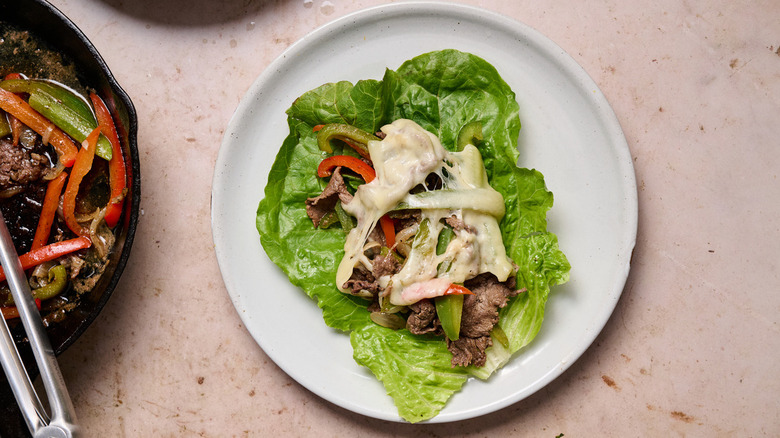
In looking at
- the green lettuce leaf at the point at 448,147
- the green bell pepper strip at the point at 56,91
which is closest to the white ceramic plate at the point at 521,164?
the green lettuce leaf at the point at 448,147

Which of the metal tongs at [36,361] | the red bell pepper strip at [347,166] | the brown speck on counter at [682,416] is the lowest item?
the brown speck on counter at [682,416]

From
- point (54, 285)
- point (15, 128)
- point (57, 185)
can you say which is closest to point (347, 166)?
point (57, 185)

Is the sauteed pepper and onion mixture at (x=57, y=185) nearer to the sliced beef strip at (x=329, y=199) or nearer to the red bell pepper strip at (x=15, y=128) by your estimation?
the red bell pepper strip at (x=15, y=128)

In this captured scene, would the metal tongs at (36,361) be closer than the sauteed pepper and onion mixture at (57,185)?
Yes

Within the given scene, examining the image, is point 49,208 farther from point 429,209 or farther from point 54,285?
point 429,209

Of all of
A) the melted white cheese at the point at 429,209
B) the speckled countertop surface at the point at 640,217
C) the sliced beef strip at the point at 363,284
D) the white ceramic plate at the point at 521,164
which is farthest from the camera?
the speckled countertop surface at the point at 640,217
